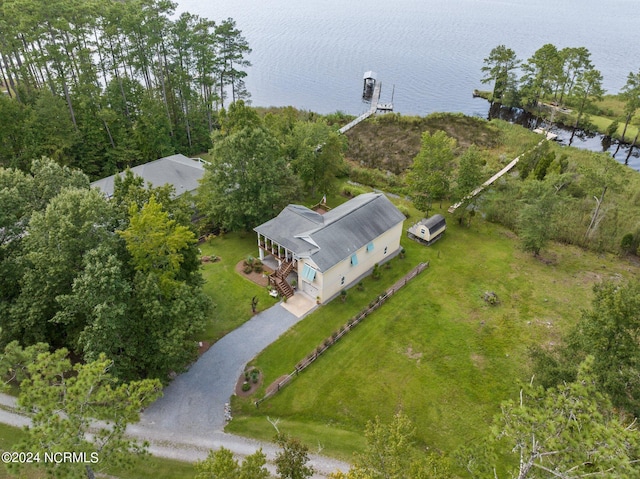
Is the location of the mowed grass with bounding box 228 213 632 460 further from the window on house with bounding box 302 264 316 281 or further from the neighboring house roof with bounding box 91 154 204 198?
the neighboring house roof with bounding box 91 154 204 198

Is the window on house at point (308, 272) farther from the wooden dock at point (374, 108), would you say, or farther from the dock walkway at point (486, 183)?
the wooden dock at point (374, 108)

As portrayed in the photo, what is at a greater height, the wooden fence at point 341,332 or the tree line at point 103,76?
the tree line at point 103,76

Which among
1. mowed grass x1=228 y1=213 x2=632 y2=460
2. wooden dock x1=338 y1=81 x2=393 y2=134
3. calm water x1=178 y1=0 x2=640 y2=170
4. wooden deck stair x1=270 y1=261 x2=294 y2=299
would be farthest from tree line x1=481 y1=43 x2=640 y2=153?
wooden deck stair x1=270 y1=261 x2=294 y2=299

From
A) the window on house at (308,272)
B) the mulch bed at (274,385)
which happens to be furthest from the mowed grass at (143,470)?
the window on house at (308,272)

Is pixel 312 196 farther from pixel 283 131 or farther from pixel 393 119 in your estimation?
pixel 393 119

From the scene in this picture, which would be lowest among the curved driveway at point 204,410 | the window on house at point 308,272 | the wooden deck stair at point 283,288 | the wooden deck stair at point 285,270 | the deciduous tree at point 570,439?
the curved driveway at point 204,410
